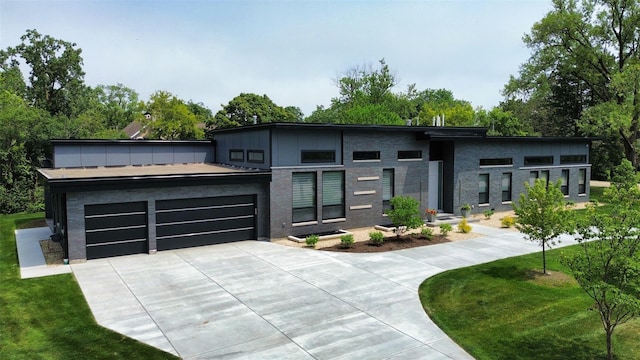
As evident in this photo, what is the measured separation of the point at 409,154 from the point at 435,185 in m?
3.71

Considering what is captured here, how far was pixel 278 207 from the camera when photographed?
21.3 m

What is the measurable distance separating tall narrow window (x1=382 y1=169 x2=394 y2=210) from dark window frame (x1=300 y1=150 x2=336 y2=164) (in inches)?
138

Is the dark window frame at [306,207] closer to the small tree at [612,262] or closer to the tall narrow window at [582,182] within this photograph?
the small tree at [612,262]

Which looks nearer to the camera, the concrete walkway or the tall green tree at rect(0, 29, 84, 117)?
the concrete walkway

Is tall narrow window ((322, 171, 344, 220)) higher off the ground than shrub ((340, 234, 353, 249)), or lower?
higher

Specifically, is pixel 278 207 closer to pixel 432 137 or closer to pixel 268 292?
pixel 268 292

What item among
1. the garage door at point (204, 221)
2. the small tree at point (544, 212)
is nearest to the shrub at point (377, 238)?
the garage door at point (204, 221)

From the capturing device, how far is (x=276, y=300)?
1319 cm

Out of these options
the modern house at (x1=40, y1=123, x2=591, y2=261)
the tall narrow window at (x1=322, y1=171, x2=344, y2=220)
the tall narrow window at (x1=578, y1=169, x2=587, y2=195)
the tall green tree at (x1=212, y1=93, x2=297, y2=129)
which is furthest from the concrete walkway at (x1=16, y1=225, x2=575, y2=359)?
the tall green tree at (x1=212, y1=93, x2=297, y2=129)

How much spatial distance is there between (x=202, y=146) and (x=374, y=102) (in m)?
37.3

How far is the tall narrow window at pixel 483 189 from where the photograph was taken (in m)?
28.9

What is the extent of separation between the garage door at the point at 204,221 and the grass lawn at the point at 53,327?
4292mm

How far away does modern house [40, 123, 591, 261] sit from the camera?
1798 cm

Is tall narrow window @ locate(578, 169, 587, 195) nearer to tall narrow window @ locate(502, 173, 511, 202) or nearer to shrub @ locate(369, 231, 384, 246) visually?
tall narrow window @ locate(502, 173, 511, 202)
